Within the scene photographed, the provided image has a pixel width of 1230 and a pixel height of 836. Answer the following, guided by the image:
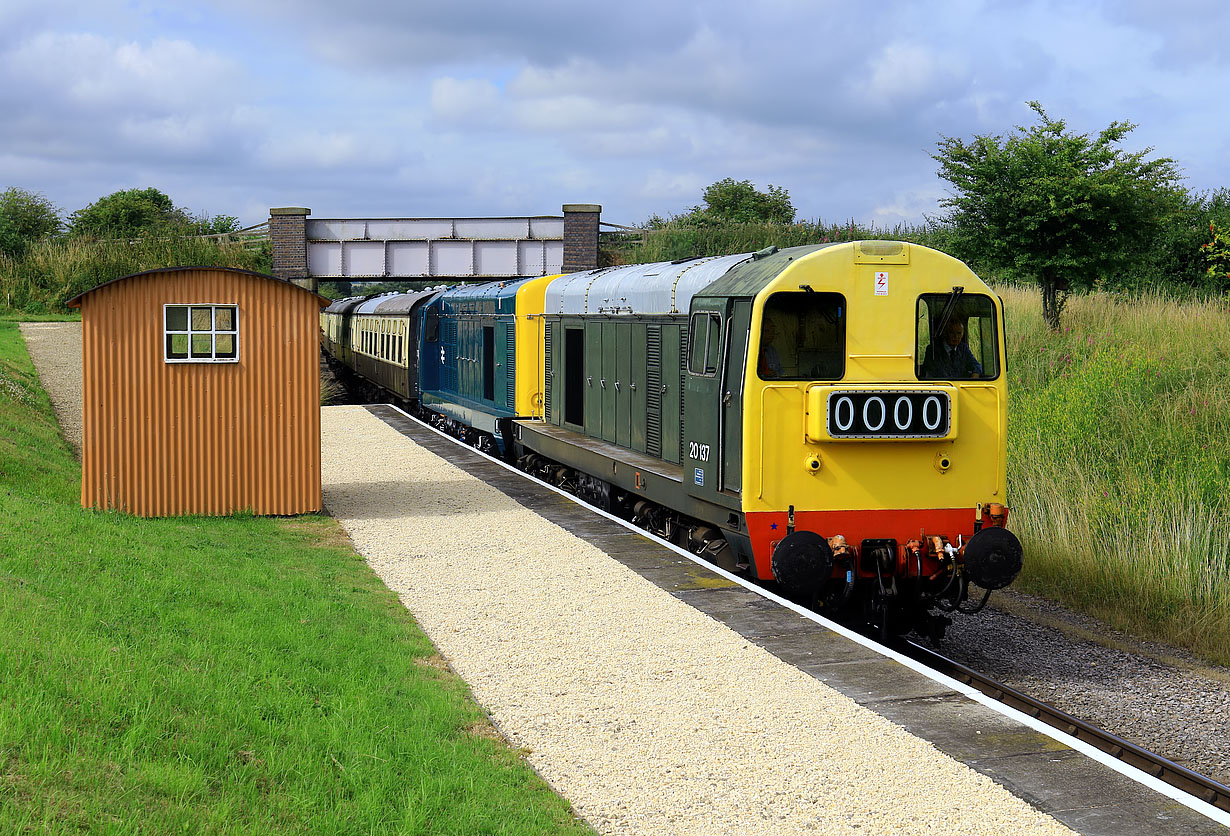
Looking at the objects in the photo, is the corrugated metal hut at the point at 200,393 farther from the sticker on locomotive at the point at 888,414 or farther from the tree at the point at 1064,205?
the tree at the point at 1064,205

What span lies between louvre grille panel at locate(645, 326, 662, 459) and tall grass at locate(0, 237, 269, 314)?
3681cm

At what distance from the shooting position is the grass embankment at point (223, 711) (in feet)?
16.0

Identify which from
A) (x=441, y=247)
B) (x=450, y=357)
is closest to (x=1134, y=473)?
(x=450, y=357)

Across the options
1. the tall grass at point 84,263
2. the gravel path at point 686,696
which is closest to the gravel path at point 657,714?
the gravel path at point 686,696

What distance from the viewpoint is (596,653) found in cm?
802

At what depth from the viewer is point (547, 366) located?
17.1 metres

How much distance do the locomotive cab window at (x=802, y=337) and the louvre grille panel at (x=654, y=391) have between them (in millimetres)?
3183

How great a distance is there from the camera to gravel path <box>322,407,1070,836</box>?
5.42 m

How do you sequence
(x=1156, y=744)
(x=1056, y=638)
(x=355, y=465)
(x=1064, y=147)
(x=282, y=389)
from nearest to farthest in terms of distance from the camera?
(x=1156, y=744), (x=1056, y=638), (x=282, y=389), (x=355, y=465), (x=1064, y=147)

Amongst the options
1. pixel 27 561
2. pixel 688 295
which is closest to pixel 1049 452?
pixel 688 295

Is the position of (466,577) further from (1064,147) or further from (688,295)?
(1064,147)

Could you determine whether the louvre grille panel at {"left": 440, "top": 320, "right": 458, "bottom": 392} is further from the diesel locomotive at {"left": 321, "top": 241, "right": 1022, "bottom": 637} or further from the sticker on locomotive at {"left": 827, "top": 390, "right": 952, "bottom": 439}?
the sticker on locomotive at {"left": 827, "top": 390, "right": 952, "bottom": 439}

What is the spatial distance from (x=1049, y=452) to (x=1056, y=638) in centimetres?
496

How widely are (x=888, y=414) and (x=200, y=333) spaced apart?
863 centimetres
